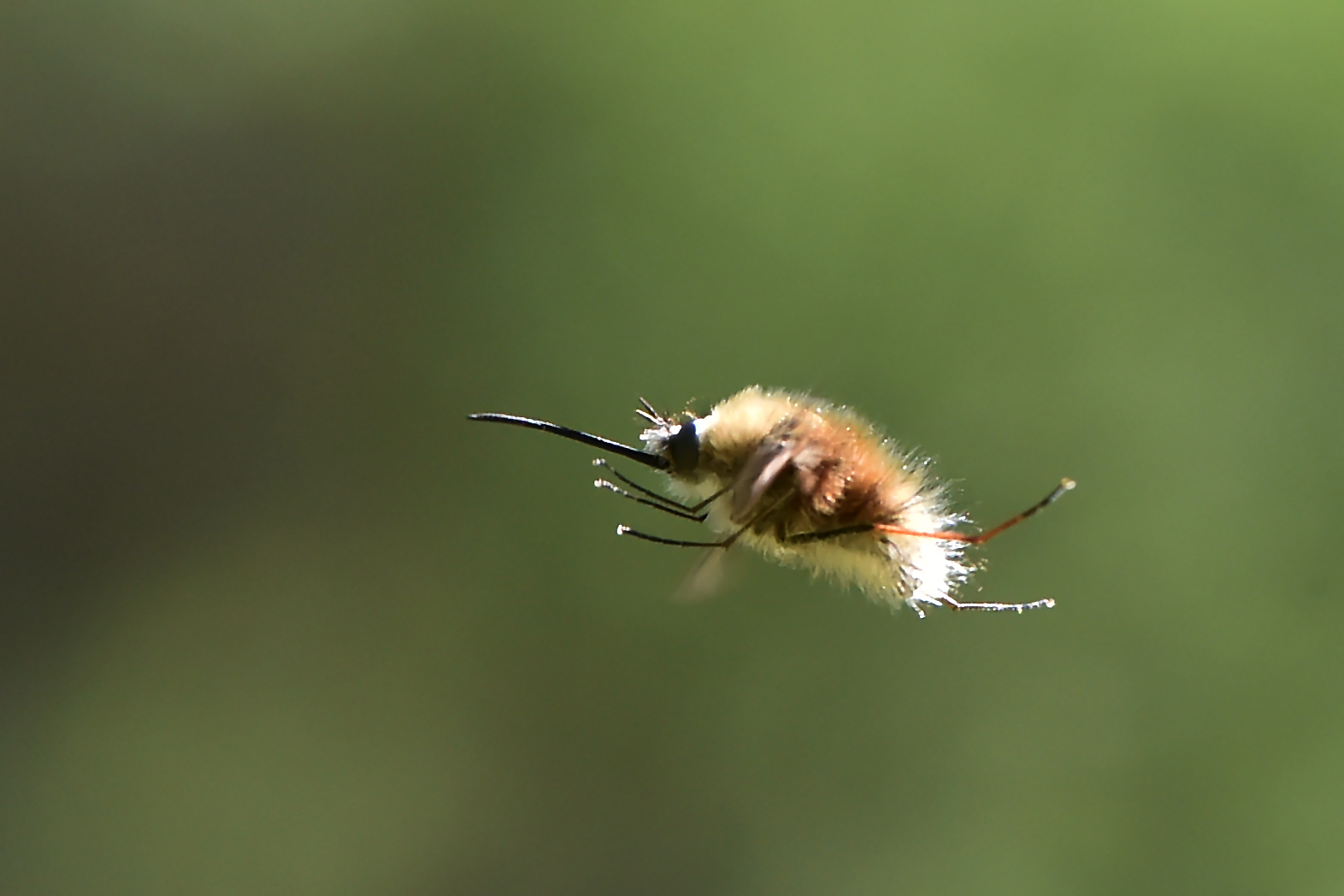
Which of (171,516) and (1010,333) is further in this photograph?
(171,516)

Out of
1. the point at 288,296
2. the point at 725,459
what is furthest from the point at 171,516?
the point at 725,459

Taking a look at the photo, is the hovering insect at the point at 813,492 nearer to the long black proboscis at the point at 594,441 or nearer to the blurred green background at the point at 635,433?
the long black proboscis at the point at 594,441

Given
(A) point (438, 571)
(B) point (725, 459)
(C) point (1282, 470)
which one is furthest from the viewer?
(A) point (438, 571)

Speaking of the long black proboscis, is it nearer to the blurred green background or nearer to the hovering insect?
the hovering insect

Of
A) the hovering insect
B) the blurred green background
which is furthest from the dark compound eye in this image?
the blurred green background

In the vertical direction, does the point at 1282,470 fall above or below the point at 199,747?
above

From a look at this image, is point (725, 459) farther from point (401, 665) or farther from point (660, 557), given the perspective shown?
point (401, 665)

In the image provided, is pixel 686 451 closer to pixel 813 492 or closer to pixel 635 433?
pixel 813 492

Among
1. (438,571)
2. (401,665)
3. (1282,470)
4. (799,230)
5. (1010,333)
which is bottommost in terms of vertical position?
(401,665)

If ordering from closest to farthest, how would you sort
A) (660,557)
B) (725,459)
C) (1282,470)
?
(725,459) < (1282,470) < (660,557)
